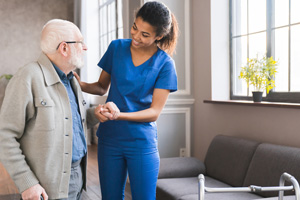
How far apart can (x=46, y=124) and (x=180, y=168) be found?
82.8 inches

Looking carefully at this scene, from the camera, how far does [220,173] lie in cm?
319

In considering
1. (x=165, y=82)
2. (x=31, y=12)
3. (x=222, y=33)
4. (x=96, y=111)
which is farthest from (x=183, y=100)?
(x=31, y=12)

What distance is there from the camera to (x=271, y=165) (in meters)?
2.64

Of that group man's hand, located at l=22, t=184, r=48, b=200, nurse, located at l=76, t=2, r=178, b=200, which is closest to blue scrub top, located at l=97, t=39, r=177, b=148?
nurse, located at l=76, t=2, r=178, b=200

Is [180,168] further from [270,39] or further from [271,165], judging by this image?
[270,39]

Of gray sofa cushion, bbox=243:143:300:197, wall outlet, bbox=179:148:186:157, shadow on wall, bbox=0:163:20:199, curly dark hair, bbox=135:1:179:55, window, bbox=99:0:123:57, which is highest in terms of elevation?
window, bbox=99:0:123:57

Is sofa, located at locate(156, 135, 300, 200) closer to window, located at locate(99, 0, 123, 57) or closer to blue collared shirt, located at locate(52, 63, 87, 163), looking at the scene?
blue collared shirt, located at locate(52, 63, 87, 163)

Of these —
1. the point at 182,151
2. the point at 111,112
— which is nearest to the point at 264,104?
the point at 182,151

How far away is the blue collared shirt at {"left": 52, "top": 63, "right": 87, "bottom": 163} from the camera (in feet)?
5.14

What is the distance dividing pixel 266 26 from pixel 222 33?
0.58 meters

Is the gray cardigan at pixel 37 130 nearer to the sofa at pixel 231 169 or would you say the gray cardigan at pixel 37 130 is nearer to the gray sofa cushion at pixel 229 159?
the sofa at pixel 231 169

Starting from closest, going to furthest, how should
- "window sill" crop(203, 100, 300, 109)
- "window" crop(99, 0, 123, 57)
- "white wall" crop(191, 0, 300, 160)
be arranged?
"window sill" crop(203, 100, 300, 109), "white wall" crop(191, 0, 300, 160), "window" crop(99, 0, 123, 57)

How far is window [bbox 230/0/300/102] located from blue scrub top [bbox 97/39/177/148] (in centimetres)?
154

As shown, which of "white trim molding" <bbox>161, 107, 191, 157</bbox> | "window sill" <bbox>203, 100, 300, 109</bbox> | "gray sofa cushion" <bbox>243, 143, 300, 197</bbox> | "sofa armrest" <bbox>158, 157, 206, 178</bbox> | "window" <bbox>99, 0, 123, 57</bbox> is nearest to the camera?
"gray sofa cushion" <bbox>243, 143, 300, 197</bbox>
